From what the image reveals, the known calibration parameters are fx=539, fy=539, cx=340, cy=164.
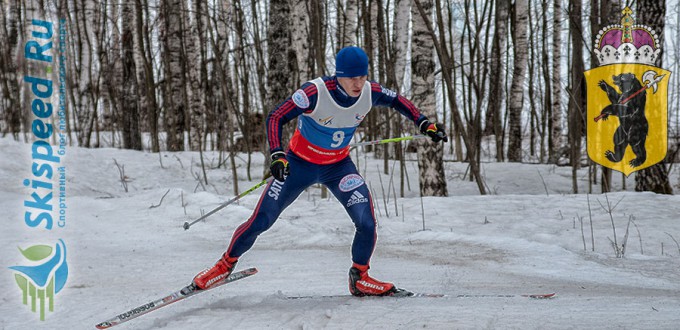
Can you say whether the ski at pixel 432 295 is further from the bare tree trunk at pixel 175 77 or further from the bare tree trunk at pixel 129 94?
the bare tree trunk at pixel 129 94

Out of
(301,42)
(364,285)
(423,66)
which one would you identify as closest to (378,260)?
(364,285)

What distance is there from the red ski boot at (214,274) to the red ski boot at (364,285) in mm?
927

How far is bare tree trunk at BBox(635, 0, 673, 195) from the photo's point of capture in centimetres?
736

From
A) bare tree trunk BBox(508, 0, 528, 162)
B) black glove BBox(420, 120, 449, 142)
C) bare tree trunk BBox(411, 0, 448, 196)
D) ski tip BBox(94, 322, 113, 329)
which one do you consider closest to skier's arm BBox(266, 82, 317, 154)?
black glove BBox(420, 120, 449, 142)

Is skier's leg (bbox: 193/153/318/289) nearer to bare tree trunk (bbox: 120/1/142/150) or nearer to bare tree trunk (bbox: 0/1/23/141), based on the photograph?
bare tree trunk (bbox: 120/1/142/150)

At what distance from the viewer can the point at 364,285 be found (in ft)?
13.5

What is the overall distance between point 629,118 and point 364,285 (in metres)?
5.88

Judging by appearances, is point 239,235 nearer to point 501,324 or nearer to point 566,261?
point 501,324

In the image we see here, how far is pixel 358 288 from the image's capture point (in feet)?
13.5

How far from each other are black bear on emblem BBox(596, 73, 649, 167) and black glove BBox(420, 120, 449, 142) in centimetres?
500

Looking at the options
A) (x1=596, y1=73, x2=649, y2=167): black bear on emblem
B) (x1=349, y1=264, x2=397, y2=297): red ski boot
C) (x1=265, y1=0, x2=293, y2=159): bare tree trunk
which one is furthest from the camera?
(x1=265, y1=0, x2=293, y2=159): bare tree trunk

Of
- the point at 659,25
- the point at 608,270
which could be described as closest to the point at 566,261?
the point at 608,270

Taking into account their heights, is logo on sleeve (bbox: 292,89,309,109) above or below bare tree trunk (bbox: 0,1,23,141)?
below

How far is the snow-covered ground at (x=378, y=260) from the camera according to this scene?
11.4 ft
